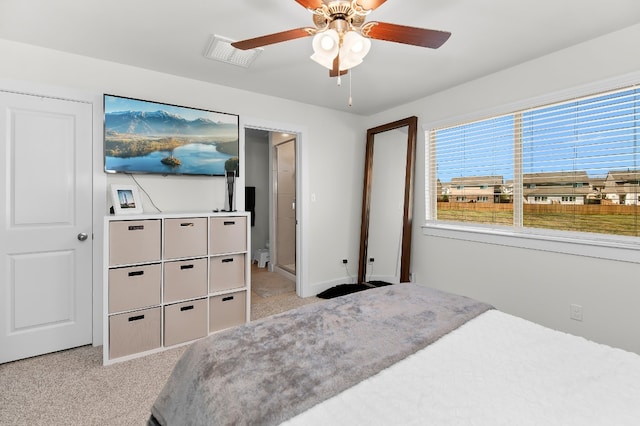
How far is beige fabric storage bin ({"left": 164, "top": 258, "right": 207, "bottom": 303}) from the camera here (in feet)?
8.23

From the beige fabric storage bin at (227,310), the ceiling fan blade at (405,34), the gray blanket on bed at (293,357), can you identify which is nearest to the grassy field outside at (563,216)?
the gray blanket on bed at (293,357)

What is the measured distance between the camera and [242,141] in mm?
3299

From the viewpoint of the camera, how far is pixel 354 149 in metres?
4.26

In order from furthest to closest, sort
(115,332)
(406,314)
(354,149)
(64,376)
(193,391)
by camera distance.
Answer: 1. (354,149)
2. (115,332)
3. (64,376)
4. (406,314)
5. (193,391)

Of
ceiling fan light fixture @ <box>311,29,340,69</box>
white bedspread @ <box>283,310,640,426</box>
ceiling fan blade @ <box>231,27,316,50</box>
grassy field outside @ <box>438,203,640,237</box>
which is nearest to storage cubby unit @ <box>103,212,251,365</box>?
ceiling fan blade @ <box>231,27,316,50</box>

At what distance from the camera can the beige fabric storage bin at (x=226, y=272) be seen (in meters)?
2.74

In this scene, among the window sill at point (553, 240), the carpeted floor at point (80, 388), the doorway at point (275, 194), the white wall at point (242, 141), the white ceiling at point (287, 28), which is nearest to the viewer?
the carpeted floor at point (80, 388)

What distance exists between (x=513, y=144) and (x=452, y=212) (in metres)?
0.91

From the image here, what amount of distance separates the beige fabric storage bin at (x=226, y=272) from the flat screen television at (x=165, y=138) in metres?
0.89

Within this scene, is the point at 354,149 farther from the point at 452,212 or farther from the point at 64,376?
the point at 64,376

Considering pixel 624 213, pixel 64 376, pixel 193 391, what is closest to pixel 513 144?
pixel 624 213

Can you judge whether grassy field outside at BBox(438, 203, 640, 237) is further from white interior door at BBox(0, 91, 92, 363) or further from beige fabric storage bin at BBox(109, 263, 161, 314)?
white interior door at BBox(0, 91, 92, 363)

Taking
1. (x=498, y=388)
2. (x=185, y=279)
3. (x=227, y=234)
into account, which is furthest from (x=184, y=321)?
(x=498, y=388)

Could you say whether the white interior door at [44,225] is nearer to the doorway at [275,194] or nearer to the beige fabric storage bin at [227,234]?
the beige fabric storage bin at [227,234]
